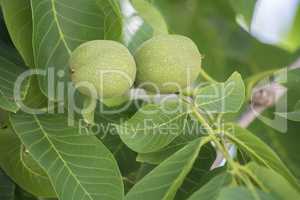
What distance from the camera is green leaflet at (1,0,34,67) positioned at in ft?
4.59

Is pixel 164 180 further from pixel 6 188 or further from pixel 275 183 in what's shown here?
pixel 6 188

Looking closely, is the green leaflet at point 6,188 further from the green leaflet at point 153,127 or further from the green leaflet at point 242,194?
the green leaflet at point 242,194

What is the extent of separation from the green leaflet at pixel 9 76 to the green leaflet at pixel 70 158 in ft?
0.15

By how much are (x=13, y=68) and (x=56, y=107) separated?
121 millimetres

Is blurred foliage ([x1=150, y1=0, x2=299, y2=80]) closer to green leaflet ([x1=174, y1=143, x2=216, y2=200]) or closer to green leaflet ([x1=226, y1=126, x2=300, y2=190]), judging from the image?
green leaflet ([x1=174, y1=143, x2=216, y2=200])

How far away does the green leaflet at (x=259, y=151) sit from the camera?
1.26 m

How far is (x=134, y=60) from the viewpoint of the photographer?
4.69 feet

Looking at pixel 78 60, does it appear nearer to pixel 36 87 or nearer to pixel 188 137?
pixel 36 87

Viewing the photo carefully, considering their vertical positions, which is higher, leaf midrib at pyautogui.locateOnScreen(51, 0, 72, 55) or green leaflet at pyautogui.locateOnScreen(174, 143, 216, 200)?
leaf midrib at pyautogui.locateOnScreen(51, 0, 72, 55)

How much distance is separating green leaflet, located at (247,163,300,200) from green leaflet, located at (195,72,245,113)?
0.20 m

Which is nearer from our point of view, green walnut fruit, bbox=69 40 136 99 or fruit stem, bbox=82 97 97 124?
green walnut fruit, bbox=69 40 136 99

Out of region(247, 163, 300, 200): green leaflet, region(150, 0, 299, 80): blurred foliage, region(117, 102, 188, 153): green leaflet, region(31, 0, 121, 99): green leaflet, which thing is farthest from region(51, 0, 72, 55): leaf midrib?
region(150, 0, 299, 80): blurred foliage

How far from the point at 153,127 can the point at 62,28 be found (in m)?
0.29

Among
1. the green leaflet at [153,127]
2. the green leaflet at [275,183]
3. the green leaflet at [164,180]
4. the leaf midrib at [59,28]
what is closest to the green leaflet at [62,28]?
the leaf midrib at [59,28]
